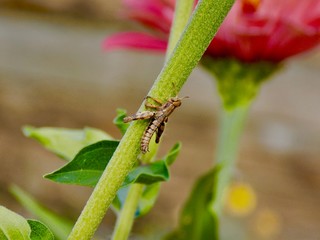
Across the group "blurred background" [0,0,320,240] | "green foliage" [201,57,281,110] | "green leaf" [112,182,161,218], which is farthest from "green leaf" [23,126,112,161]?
"blurred background" [0,0,320,240]

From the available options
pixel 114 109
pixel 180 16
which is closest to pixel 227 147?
pixel 180 16

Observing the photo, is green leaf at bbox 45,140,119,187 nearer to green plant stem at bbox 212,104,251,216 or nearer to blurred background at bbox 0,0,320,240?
green plant stem at bbox 212,104,251,216

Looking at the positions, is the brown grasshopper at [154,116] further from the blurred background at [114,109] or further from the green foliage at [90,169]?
the blurred background at [114,109]

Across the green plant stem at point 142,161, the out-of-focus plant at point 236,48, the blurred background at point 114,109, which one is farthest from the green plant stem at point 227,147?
the blurred background at point 114,109

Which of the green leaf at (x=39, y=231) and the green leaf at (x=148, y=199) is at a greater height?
the green leaf at (x=148, y=199)

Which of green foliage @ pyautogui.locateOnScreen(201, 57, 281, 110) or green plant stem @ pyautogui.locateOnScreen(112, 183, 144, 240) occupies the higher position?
green foliage @ pyautogui.locateOnScreen(201, 57, 281, 110)

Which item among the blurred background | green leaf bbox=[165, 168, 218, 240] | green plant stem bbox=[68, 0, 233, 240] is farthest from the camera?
the blurred background
